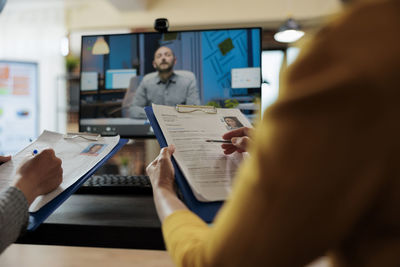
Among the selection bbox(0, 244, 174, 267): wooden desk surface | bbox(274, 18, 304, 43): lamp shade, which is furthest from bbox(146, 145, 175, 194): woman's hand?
bbox(274, 18, 304, 43): lamp shade

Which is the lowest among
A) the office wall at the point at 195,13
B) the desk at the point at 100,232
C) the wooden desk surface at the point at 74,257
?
the wooden desk surface at the point at 74,257

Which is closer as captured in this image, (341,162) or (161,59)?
(341,162)

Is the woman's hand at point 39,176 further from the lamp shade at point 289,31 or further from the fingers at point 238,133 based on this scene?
the lamp shade at point 289,31

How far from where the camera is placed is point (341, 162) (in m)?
0.23

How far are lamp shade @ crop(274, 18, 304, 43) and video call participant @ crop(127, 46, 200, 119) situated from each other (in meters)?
2.93

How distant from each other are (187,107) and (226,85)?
404 mm

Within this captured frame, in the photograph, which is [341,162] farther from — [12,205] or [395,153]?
[12,205]

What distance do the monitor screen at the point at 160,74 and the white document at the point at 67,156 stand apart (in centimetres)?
36

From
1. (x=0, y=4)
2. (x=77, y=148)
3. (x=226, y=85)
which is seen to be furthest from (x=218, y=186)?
(x=0, y=4)

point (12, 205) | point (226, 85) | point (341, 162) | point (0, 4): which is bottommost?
point (12, 205)

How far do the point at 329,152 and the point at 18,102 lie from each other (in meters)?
4.52

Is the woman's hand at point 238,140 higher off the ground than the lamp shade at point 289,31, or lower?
lower

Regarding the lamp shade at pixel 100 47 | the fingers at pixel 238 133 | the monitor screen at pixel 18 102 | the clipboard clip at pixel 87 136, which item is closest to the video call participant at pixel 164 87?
the lamp shade at pixel 100 47

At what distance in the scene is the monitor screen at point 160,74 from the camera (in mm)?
1125
